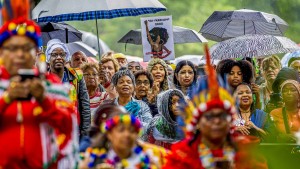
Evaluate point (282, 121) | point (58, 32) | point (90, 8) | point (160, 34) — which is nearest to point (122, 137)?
point (282, 121)

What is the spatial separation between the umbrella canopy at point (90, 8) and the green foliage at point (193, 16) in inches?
301

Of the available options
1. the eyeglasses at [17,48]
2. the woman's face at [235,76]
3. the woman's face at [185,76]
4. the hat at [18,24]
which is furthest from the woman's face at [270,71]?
the eyeglasses at [17,48]

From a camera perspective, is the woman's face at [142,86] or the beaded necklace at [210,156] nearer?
the beaded necklace at [210,156]

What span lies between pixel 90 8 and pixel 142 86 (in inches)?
58.6

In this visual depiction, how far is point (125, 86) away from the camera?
1448cm

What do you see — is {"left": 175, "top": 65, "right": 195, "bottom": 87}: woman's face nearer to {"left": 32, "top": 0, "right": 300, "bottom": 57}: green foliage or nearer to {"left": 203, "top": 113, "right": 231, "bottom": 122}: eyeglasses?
{"left": 203, "top": 113, "right": 231, "bottom": 122}: eyeglasses

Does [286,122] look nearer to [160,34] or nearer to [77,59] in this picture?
[77,59]

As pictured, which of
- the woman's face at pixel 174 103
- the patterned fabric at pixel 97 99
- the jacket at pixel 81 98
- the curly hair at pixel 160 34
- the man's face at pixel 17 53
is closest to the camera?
the man's face at pixel 17 53

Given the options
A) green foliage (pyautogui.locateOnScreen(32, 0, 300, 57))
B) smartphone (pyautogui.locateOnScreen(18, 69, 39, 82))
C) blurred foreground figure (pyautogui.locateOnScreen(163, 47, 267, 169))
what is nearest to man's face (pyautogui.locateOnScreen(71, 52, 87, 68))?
green foliage (pyautogui.locateOnScreen(32, 0, 300, 57))

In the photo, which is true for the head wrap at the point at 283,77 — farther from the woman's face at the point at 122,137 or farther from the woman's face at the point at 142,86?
the woman's face at the point at 122,137

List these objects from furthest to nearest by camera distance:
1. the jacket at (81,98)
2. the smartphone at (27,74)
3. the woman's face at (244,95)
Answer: the jacket at (81,98) < the woman's face at (244,95) < the smartphone at (27,74)

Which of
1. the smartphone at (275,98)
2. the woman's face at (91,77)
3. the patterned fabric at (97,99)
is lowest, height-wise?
the smartphone at (275,98)

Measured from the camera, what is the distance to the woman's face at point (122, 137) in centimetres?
910

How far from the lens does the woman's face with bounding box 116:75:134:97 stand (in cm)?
1445
